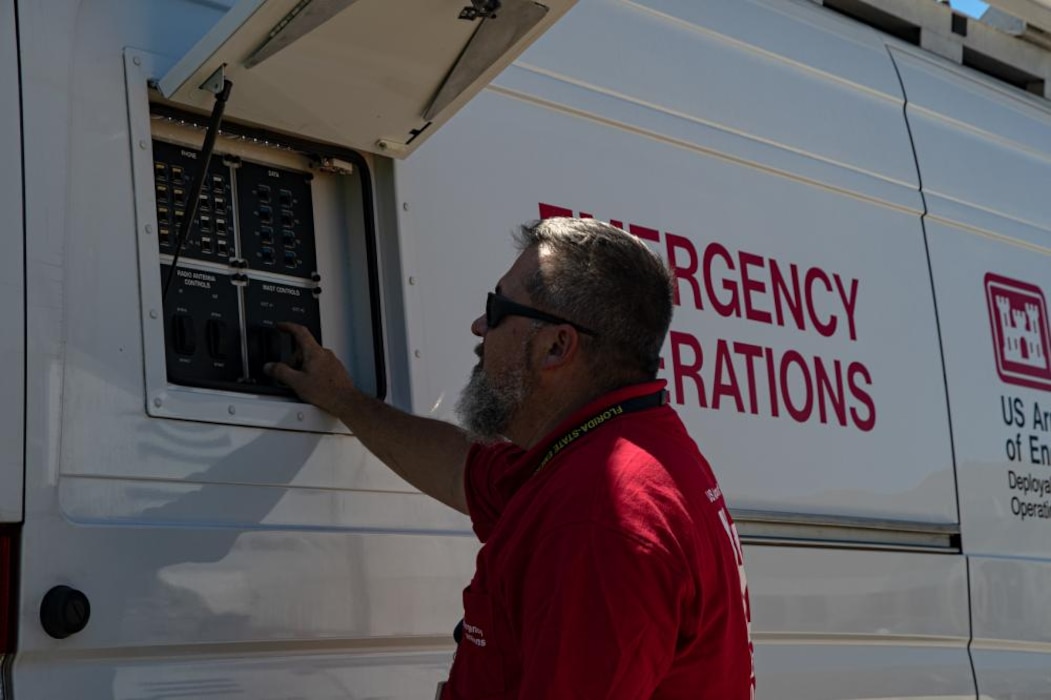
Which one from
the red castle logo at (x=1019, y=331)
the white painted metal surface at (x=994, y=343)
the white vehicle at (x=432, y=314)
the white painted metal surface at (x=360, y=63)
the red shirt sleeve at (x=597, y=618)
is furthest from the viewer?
the red castle logo at (x=1019, y=331)

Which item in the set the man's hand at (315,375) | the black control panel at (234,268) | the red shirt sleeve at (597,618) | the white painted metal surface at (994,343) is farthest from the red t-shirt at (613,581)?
the white painted metal surface at (994,343)

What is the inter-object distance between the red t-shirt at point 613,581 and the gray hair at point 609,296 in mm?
56

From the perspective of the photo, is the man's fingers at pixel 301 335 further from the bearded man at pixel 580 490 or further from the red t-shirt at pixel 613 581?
the red t-shirt at pixel 613 581

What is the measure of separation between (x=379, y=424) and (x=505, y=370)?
1.05 ft

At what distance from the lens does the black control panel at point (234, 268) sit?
2.54 m

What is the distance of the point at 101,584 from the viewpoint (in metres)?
2.25

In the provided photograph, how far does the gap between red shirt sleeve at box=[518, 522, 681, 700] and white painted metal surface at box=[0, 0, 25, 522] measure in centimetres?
72

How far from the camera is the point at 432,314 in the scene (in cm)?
290

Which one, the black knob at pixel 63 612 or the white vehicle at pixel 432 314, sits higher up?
the white vehicle at pixel 432 314

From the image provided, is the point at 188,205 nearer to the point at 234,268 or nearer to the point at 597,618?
the point at 234,268

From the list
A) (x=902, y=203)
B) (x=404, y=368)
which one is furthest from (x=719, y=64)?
(x=404, y=368)

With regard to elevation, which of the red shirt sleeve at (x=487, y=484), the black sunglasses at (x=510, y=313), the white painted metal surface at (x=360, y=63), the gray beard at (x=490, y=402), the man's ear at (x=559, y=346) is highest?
the white painted metal surface at (x=360, y=63)

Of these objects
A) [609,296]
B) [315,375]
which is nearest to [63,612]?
[315,375]

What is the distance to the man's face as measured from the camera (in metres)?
2.42
